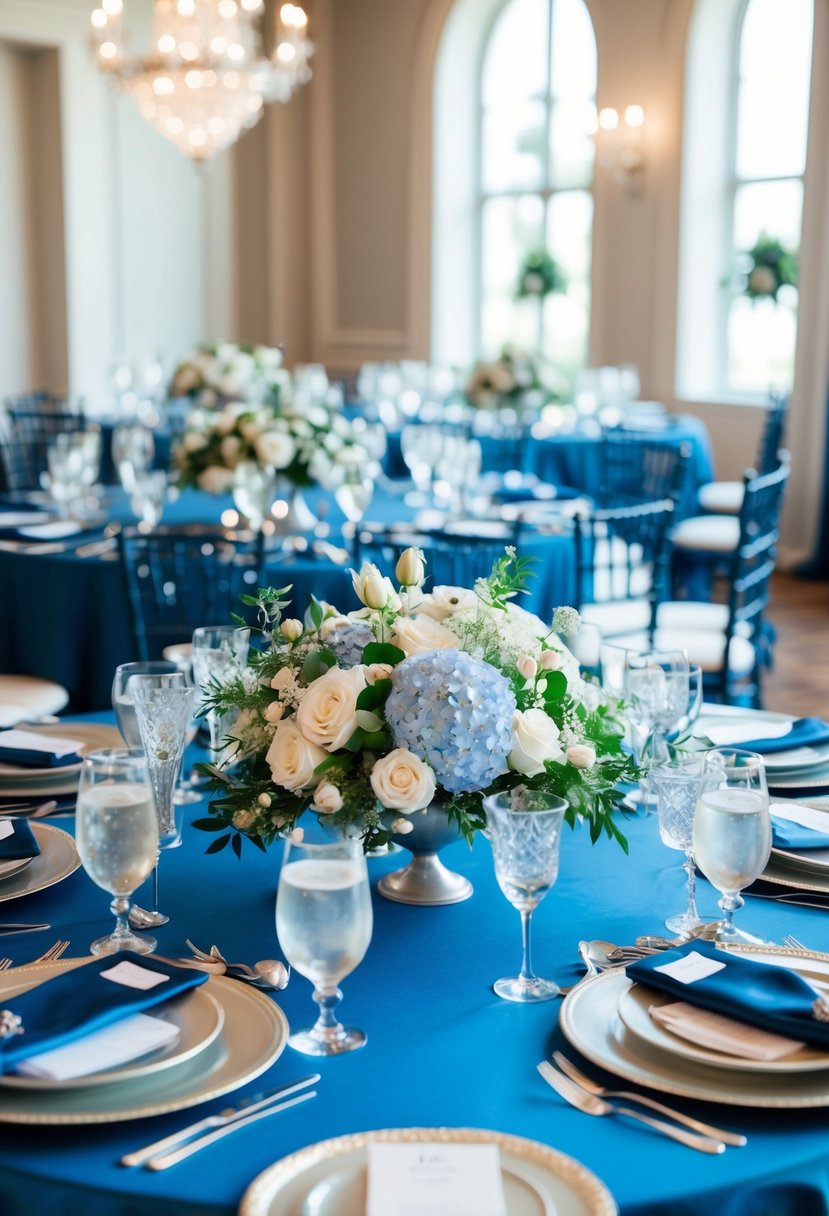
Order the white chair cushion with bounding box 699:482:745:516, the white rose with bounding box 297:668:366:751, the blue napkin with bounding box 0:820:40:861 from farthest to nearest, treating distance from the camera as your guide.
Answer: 1. the white chair cushion with bounding box 699:482:745:516
2. the blue napkin with bounding box 0:820:40:861
3. the white rose with bounding box 297:668:366:751

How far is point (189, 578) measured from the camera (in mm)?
3477

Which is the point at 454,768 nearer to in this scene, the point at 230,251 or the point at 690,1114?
the point at 690,1114

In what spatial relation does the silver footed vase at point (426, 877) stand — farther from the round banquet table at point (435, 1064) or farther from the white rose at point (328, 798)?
the white rose at point (328, 798)

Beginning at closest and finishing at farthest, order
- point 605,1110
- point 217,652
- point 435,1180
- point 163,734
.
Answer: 1. point 435,1180
2. point 605,1110
3. point 163,734
4. point 217,652

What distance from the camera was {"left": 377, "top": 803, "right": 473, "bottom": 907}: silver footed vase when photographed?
4.99 feet

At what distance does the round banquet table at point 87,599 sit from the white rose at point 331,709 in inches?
81.3

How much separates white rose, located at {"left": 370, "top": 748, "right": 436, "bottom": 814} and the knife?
0.95ft

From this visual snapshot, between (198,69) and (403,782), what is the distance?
6.48 meters

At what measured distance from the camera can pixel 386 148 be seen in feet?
33.8

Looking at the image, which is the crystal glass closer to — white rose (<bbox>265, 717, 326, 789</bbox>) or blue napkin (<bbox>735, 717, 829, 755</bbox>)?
white rose (<bbox>265, 717, 326, 789</bbox>)

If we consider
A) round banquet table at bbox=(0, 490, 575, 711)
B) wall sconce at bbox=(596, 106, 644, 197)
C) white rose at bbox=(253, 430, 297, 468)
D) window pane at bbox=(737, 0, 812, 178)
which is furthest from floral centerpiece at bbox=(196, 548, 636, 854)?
wall sconce at bbox=(596, 106, 644, 197)

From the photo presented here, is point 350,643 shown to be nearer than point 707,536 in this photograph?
Yes

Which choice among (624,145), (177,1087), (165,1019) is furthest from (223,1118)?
(624,145)

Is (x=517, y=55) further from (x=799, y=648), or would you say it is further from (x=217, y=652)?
(x=217, y=652)
